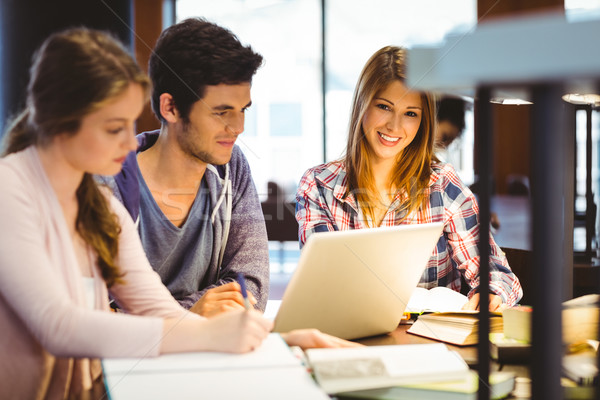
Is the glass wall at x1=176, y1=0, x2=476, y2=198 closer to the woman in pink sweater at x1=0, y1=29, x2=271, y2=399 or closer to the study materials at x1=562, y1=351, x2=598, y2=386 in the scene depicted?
the woman in pink sweater at x1=0, y1=29, x2=271, y2=399

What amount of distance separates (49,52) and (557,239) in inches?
35.4

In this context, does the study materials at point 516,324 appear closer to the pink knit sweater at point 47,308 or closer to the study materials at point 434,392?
the study materials at point 434,392

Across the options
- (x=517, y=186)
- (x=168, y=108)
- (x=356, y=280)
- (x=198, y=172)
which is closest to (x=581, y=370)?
(x=356, y=280)

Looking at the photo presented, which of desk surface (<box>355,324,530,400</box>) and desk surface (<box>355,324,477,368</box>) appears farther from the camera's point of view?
desk surface (<box>355,324,477,368</box>)

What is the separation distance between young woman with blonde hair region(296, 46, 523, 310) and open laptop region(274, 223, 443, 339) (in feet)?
2.37

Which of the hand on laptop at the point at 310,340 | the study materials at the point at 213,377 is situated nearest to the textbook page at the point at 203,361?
the study materials at the point at 213,377

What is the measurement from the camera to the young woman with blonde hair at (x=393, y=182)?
203cm

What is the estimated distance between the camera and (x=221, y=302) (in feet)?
4.58

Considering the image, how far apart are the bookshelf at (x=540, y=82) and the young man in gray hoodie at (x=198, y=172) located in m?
1.15

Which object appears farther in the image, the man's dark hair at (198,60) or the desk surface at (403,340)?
the man's dark hair at (198,60)

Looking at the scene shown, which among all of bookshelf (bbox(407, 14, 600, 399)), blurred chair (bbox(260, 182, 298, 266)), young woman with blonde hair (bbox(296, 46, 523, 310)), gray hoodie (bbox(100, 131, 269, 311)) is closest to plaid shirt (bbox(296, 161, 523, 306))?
young woman with blonde hair (bbox(296, 46, 523, 310))

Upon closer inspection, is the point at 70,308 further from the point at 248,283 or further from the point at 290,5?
the point at 290,5

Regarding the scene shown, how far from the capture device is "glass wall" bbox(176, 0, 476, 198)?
6.57 meters

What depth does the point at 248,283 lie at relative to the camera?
175 centimetres
